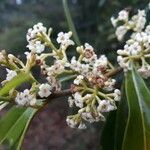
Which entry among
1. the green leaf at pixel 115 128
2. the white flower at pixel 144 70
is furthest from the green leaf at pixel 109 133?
the white flower at pixel 144 70

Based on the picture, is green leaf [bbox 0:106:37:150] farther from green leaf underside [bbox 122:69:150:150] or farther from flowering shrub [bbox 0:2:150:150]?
green leaf underside [bbox 122:69:150:150]

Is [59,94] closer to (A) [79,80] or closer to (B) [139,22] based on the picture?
(A) [79,80]

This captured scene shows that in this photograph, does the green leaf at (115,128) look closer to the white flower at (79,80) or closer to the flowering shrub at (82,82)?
the flowering shrub at (82,82)

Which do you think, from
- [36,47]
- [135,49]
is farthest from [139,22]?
[36,47]

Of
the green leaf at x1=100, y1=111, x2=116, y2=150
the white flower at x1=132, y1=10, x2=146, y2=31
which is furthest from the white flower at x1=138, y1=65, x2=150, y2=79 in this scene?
the white flower at x1=132, y1=10, x2=146, y2=31

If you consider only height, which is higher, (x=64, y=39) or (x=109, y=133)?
(x=64, y=39)

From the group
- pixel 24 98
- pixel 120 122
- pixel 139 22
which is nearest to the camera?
pixel 24 98

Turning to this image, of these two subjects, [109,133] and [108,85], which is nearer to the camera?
[108,85]

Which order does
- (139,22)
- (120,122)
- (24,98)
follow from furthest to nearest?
(139,22)
(120,122)
(24,98)
